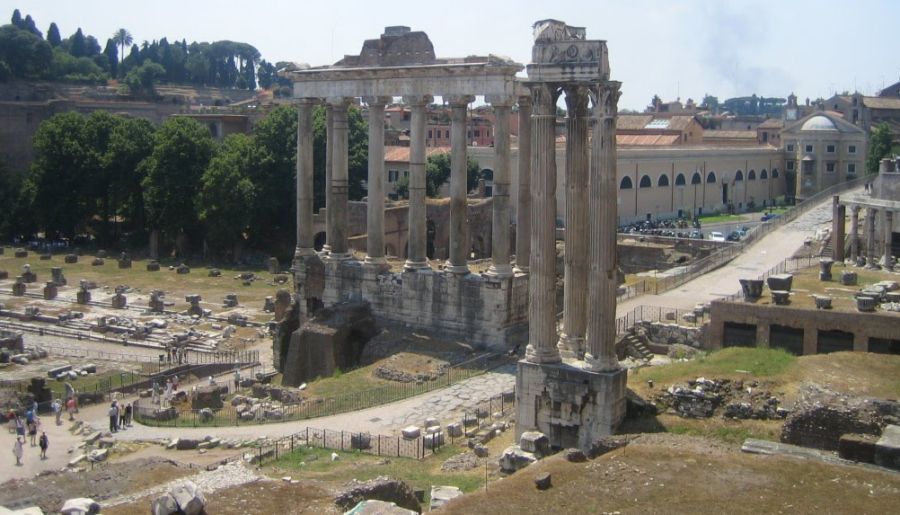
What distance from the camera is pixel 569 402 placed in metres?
23.5

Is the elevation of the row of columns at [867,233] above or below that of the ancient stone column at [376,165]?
below

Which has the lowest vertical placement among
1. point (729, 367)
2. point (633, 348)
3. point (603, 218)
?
point (633, 348)

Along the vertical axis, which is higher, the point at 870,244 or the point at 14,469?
the point at 870,244

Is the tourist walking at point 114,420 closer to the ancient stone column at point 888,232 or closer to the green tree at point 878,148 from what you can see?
the ancient stone column at point 888,232

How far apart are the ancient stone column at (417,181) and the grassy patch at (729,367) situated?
11460 millimetres

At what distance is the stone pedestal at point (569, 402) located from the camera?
22984 millimetres

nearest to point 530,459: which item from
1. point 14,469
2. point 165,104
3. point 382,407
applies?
point 382,407

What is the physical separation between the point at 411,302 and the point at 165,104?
91928 millimetres

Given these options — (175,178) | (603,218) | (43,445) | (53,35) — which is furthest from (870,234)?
(53,35)

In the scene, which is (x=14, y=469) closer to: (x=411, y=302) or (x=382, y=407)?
(x=382, y=407)

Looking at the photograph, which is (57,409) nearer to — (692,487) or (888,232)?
(692,487)

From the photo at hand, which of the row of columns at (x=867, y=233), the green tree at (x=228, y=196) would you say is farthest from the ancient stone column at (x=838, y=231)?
the green tree at (x=228, y=196)

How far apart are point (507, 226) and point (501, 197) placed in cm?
101

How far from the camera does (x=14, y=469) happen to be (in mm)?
27359
